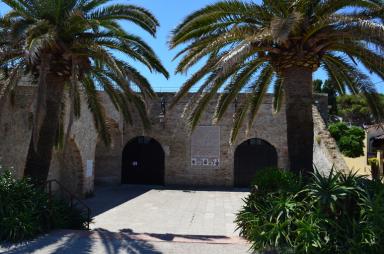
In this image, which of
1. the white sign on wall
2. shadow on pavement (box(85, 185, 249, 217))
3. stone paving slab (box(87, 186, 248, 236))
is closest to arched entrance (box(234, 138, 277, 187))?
shadow on pavement (box(85, 185, 249, 217))

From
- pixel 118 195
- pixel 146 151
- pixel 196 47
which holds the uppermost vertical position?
pixel 196 47

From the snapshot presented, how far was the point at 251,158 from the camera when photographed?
25.1 metres

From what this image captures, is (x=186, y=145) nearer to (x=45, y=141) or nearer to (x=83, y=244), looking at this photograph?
(x=45, y=141)

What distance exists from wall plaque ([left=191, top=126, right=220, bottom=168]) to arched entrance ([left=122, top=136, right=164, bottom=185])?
207cm

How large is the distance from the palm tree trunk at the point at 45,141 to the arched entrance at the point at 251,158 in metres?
16.1

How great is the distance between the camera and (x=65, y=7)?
31.2 ft

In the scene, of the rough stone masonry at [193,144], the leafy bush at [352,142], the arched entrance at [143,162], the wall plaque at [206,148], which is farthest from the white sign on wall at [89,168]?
the leafy bush at [352,142]

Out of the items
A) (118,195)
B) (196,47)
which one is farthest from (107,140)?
(118,195)

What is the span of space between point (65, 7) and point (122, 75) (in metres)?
2.02

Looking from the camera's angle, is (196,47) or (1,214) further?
(196,47)

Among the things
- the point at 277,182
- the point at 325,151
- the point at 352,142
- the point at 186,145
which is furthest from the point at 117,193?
the point at 352,142

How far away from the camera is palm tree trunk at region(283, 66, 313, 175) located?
9000 millimetres

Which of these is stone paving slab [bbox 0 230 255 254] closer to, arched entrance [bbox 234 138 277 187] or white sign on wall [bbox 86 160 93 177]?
Result: white sign on wall [bbox 86 160 93 177]

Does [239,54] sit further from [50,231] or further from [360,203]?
[50,231]
